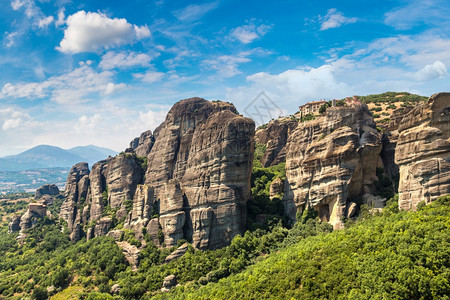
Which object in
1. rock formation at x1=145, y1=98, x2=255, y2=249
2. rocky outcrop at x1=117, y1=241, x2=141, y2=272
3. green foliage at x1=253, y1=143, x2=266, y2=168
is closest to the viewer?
rock formation at x1=145, y1=98, x2=255, y2=249

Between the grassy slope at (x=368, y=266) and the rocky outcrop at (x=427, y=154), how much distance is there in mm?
2413

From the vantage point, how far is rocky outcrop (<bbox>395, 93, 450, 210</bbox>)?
105 ft

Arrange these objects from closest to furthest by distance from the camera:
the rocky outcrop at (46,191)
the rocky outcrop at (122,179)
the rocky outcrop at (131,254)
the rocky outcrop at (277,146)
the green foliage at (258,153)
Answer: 1. the rocky outcrop at (131,254)
2. the rocky outcrop at (122,179)
3. the rocky outcrop at (277,146)
4. the green foliage at (258,153)
5. the rocky outcrop at (46,191)

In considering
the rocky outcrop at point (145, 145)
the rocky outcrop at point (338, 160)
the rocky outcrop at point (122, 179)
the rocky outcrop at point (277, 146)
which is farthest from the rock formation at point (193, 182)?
the rocky outcrop at point (277, 146)

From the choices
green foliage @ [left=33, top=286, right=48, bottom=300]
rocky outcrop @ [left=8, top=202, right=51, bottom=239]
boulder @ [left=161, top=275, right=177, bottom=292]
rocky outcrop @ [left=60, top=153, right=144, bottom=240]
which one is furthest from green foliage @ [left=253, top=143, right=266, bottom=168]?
rocky outcrop @ [left=8, top=202, right=51, bottom=239]

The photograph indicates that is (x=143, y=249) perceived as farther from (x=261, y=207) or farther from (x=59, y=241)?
(x=59, y=241)

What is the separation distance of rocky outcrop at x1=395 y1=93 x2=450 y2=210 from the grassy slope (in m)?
2.41

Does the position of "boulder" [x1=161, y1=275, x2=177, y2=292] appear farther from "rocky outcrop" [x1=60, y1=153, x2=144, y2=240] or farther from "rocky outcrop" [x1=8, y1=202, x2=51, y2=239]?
"rocky outcrop" [x1=8, y1=202, x2=51, y2=239]

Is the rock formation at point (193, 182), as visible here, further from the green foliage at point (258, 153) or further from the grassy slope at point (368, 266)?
the green foliage at point (258, 153)

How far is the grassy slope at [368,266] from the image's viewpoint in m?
23.0

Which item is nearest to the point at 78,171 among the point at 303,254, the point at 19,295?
the point at 19,295

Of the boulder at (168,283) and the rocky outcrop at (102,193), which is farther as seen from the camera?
the rocky outcrop at (102,193)

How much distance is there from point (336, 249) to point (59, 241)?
65920 mm

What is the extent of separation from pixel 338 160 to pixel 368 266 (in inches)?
745
